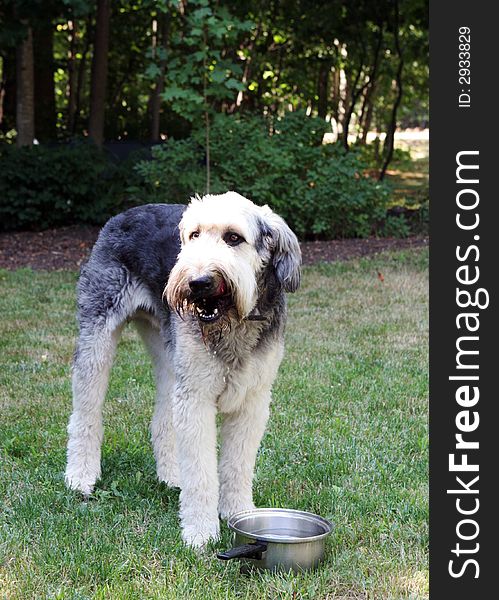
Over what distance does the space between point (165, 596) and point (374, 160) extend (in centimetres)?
2081

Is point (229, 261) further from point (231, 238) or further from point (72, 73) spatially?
point (72, 73)

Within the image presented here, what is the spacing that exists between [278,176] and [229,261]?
9.74m

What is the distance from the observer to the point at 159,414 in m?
4.96

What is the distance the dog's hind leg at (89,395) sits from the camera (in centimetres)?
476

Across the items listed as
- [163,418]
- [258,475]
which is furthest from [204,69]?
[258,475]

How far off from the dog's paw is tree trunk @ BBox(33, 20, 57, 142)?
15.0m

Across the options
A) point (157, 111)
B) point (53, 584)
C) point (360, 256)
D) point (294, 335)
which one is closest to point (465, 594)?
point (53, 584)

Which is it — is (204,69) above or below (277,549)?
above

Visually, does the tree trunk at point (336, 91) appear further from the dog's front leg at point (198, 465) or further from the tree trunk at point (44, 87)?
the dog's front leg at point (198, 465)

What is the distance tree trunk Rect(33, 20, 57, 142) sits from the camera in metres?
18.1

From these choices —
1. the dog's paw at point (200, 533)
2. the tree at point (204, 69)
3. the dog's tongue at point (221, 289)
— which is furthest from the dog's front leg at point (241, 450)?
the tree at point (204, 69)

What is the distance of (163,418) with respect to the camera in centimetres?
494

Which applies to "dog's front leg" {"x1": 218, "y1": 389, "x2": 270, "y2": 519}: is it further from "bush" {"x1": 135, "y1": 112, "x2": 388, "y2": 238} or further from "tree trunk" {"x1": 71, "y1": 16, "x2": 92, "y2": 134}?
"tree trunk" {"x1": 71, "y1": 16, "x2": 92, "y2": 134}

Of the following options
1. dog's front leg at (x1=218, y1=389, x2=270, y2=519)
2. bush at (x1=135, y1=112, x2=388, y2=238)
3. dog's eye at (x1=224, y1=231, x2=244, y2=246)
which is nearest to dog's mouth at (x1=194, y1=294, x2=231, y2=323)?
dog's eye at (x1=224, y1=231, x2=244, y2=246)
